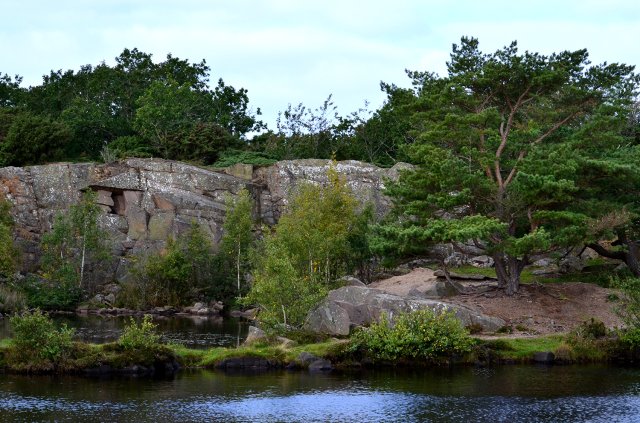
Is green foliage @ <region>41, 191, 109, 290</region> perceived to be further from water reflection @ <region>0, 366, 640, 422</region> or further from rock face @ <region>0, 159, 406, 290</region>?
water reflection @ <region>0, 366, 640, 422</region>

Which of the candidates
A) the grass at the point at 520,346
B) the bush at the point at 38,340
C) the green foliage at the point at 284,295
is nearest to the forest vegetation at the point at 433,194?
the green foliage at the point at 284,295

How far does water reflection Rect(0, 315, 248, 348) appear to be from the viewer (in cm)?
4009

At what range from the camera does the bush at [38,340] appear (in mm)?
30781

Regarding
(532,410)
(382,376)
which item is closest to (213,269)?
(382,376)

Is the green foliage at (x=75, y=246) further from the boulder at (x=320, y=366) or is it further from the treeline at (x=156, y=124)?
the boulder at (x=320, y=366)

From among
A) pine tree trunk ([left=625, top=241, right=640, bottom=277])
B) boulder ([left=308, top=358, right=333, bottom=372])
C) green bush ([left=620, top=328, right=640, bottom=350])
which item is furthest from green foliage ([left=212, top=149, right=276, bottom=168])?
green bush ([left=620, top=328, right=640, bottom=350])

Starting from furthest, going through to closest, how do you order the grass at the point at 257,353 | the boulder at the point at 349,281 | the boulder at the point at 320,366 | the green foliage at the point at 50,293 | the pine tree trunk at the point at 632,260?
the green foliage at the point at 50,293 → the boulder at the point at 349,281 → the pine tree trunk at the point at 632,260 → the grass at the point at 257,353 → the boulder at the point at 320,366

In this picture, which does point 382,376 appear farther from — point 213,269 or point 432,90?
point 213,269

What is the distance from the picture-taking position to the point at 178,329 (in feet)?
151

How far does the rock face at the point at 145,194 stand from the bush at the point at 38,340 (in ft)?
100

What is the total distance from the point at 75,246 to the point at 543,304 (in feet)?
115

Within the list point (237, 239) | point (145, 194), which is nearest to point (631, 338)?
point (237, 239)

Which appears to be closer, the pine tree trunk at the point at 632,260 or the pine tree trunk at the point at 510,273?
the pine tree trunk at the point at 510,273

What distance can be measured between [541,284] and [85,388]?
25282 mm
